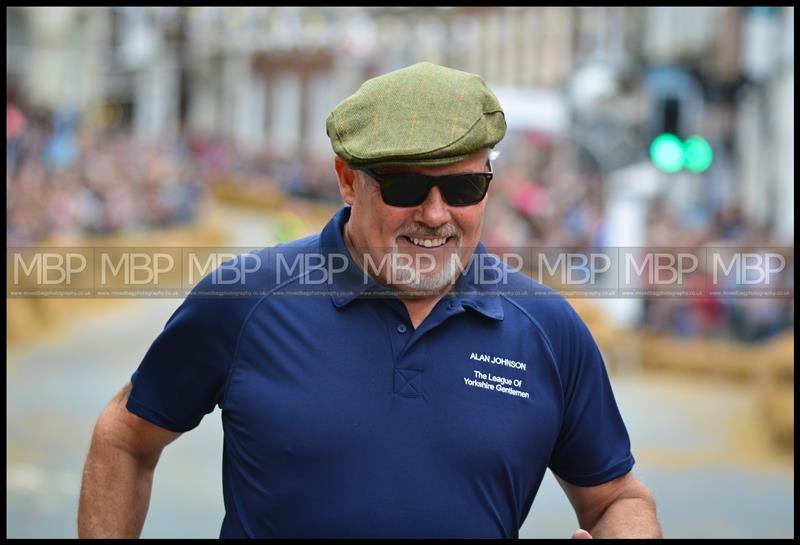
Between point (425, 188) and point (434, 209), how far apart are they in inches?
2.0

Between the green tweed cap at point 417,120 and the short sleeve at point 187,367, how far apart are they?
19.0 inches

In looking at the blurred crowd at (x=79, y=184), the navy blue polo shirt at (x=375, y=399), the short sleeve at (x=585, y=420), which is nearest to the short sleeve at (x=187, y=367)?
the navy blue polo shirt at (x=375, y=399)

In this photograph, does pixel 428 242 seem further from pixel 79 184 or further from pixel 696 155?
pixel 79 184

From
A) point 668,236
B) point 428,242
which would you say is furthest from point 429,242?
point 668,236

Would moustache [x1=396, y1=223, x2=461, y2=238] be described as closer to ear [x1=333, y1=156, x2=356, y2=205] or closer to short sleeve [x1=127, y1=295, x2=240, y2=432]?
ear [x1=333, y1=156, x2=356, y2=205]

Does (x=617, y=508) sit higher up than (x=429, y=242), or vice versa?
(x=429, y=242)

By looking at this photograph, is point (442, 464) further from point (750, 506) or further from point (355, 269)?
point (750, 506)

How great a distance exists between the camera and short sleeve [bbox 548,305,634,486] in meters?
2.96

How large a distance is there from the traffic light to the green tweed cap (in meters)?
12.3

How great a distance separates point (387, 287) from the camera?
2.90 metres

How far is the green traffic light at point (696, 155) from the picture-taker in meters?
14.8

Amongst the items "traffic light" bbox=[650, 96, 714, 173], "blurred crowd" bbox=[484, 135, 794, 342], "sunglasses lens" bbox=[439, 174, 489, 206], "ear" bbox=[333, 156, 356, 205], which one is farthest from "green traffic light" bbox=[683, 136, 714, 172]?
"sunglasses lens" bbox=[439, 174, 489, 206]

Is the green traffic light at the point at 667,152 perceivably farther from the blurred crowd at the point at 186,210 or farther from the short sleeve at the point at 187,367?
the short sleeve at the point at 187,367

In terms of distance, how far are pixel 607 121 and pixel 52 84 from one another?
114ft
